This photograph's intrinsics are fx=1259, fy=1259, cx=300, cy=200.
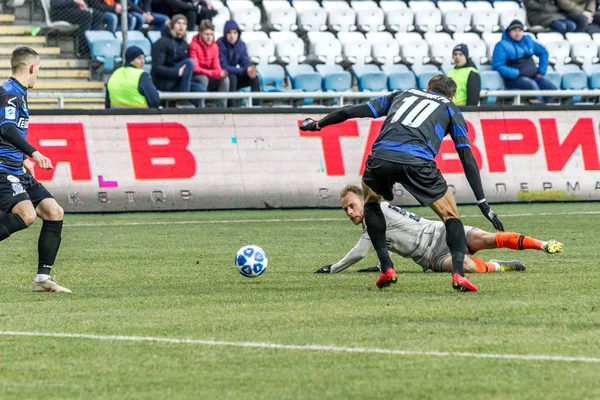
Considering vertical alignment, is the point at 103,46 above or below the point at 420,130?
above

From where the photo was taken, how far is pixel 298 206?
19609 mm

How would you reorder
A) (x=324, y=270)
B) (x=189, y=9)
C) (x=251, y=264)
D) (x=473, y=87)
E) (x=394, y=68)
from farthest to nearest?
(x=394, y=68) → (x=189, y=9) → (x=473, y=87) → (x=324, y=270) → (x=251, y=264)

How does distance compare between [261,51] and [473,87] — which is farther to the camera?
[261,51]

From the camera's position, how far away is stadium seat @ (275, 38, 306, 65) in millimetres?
24906

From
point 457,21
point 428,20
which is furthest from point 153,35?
point 457,21

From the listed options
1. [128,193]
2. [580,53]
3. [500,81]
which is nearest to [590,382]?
[128,193]

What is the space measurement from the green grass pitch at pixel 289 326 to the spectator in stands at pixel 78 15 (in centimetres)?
882

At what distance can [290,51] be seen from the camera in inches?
985

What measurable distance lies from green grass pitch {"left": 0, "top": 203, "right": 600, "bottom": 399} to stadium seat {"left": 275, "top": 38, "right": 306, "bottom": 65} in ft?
35.9

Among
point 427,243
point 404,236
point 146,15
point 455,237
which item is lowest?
point 427,243

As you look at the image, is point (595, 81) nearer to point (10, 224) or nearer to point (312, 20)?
point (312, 20)

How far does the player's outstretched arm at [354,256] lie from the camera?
11047 mm

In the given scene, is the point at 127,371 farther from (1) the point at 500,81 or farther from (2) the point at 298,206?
(1) the point at 500,81

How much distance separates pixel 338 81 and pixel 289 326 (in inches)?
634
